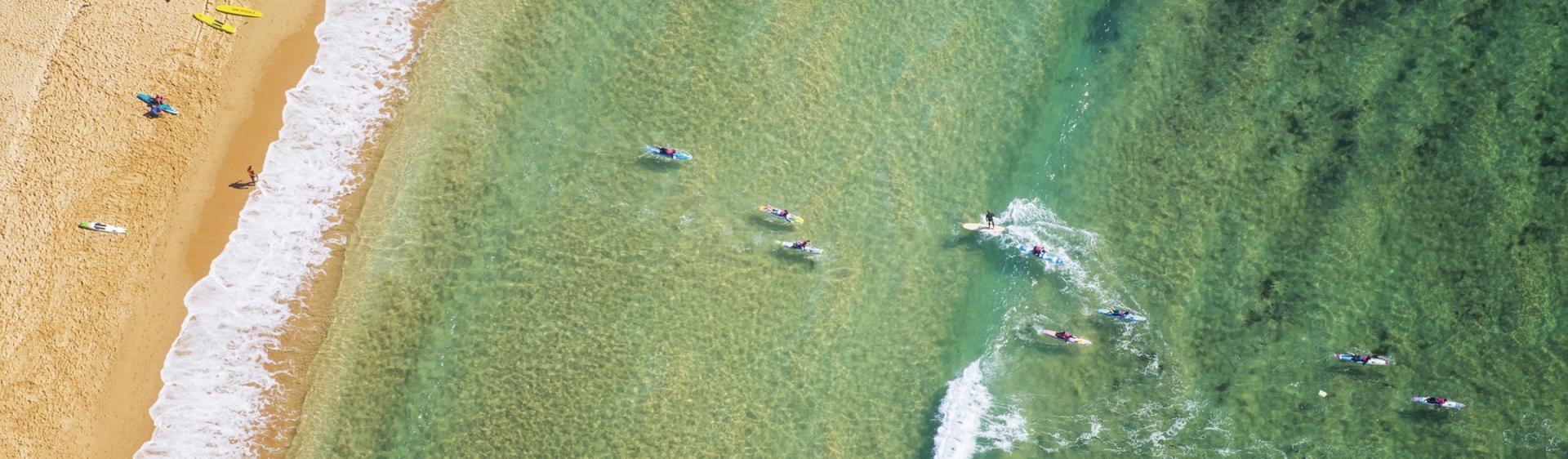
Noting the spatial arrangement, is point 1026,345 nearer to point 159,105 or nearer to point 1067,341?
point 1067,341

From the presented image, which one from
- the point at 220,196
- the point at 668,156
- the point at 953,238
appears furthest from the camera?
the point at 953,238

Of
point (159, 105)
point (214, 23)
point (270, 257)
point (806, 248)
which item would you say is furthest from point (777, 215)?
point (159, 105)

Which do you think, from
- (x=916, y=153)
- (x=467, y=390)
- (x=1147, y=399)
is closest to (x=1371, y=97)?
(x=1147, y=399)

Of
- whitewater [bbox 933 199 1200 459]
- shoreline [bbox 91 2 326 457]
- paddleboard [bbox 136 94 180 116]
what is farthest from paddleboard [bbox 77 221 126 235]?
whitewater [bbox 933 199 1200 459]

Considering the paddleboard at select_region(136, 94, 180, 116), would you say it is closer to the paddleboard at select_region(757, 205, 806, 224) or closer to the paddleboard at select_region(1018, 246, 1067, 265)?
the paddleboard at select_region(757, 205, 806, 224)

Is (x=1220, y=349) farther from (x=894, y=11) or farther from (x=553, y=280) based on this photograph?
(x=553, y=280)

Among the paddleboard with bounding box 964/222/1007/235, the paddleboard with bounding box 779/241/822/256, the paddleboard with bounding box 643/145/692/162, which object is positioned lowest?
the paddleboard with bounding box 779/241/822/256
